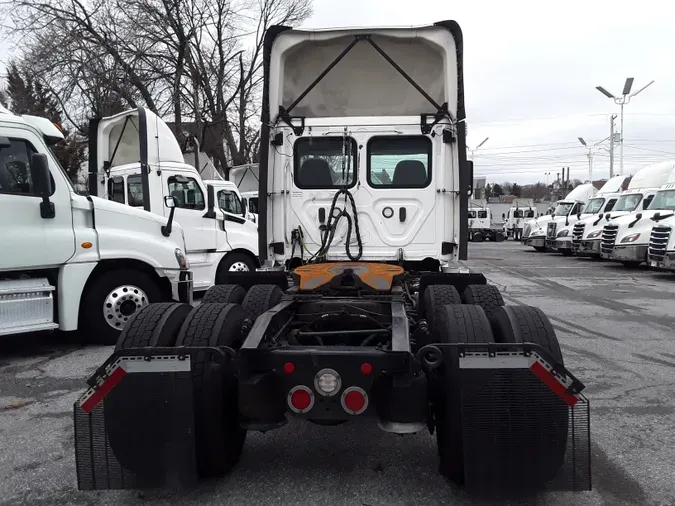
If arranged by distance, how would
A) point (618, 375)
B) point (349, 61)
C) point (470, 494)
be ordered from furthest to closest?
point (349, 61) → point (618, 375) → point (470, 494)

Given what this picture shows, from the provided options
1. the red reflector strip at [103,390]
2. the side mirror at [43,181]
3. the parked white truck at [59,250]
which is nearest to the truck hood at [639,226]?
the parked white truck at [59,250]

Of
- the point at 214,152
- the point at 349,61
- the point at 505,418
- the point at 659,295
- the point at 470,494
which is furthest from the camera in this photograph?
the point at 214,152

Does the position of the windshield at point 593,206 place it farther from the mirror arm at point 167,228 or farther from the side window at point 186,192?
the mirror arm at point 167,228

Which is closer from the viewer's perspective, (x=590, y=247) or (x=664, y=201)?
(x=664, y=201)

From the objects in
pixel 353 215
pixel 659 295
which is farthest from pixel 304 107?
pixel 659 295

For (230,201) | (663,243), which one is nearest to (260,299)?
(230,201)

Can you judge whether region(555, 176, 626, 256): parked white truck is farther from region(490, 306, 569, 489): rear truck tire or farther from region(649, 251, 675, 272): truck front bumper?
region(490, 306, 569, 489): rear truck tire

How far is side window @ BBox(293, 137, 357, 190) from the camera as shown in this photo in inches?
253

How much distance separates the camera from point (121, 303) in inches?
293

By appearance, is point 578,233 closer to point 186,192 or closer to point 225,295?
point 186,192

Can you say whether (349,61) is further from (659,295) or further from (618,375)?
(659,295)

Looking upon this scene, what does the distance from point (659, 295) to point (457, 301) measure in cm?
994

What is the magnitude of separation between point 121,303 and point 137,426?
4.57 meters

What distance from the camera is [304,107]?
21.9 feet
